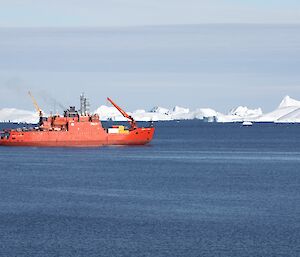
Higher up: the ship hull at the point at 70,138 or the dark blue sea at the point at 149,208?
the ship hull at the point at 70,138

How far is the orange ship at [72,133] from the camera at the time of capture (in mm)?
150000

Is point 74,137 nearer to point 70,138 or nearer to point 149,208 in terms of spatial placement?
point 70,138

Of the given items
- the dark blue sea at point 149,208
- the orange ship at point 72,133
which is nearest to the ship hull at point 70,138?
the orange ship at point 72,133

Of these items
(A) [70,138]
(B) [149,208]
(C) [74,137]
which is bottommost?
(B) [149,208]

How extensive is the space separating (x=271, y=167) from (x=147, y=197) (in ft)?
126

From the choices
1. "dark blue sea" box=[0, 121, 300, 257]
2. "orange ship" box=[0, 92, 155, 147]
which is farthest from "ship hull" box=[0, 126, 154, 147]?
"dark blue sea" box=[0, 121, 300, 257]

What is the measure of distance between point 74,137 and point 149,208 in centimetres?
8601

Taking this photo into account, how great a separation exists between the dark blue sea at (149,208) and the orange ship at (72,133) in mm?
33242

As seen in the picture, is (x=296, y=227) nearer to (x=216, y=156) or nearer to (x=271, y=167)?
(x=271, y=167)

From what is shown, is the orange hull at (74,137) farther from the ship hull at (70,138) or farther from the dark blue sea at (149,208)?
the dark blue sea at (149,208)

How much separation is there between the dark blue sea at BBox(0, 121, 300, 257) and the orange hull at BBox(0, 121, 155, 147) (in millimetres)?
33445

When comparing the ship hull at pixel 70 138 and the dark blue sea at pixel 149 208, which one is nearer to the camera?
the dark blue sea at pixel 149 208

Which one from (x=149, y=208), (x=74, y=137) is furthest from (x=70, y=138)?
(x=149, y=208)

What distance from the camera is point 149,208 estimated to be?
65.8 meters
